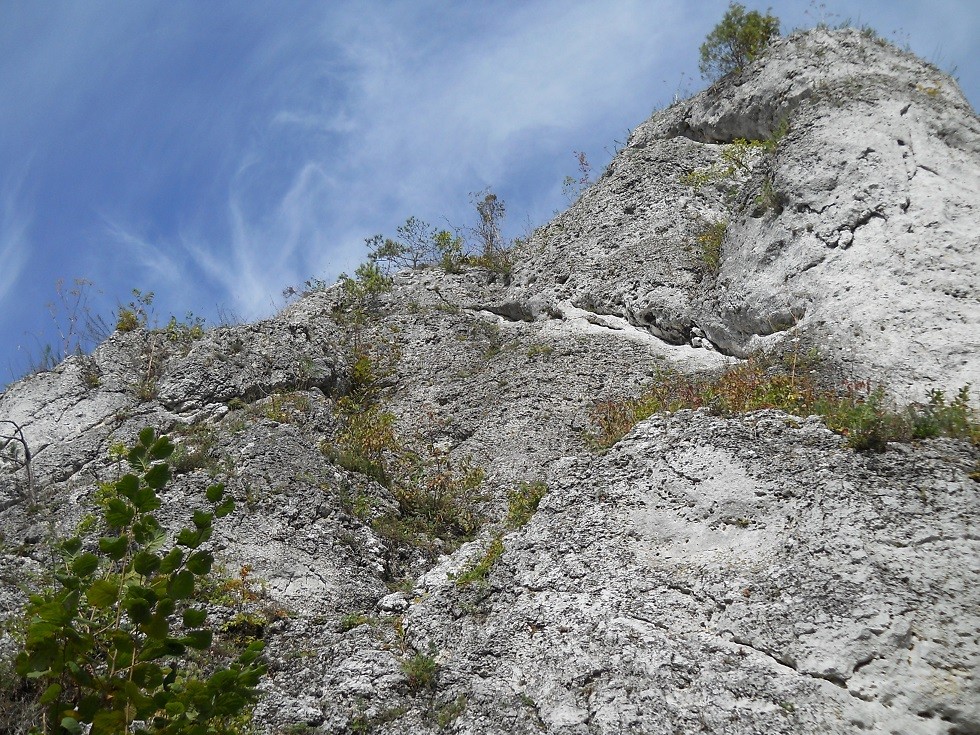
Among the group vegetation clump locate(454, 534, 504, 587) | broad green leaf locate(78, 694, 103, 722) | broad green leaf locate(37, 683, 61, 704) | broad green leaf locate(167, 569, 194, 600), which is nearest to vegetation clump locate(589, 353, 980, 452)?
vegetation clump locate(454, 534, 504, 587)

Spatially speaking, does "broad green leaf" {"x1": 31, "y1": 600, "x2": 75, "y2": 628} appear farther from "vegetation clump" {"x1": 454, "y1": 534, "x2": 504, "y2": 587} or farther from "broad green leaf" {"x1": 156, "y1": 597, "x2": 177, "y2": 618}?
"vegetation clump" {"x1": 454, "y1": 534, "x2": 504, "y2": 587}

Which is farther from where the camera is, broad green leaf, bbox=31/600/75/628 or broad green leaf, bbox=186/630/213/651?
broad green leaf, bbox=186/630/213/651

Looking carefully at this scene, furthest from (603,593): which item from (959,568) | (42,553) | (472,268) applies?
(472,268)

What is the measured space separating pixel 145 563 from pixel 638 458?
5.79 m

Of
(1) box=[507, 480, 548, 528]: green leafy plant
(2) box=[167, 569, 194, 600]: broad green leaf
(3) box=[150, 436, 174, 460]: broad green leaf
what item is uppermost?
(1) box=[507, 480, 548, 528]: green leafy plant

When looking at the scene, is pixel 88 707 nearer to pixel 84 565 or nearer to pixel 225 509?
pixel 84 565

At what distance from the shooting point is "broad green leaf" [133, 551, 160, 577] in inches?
140

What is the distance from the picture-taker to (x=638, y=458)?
27.6 feet

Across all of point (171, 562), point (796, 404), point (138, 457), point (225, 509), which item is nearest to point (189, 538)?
point (171, 562)

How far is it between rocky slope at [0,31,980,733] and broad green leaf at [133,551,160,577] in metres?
3.87

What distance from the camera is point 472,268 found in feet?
51.3

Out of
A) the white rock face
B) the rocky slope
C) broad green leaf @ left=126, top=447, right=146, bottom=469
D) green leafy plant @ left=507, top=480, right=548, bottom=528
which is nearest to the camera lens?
broad green leaf @ left=126, top=447, right=146, bottom=469

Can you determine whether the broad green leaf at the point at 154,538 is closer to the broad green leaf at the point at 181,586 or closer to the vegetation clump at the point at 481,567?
the broad green leaf at the point at 181,586

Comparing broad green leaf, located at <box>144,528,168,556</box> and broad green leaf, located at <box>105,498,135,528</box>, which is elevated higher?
broad green leaf, located at <box>105,498,135,528</box>
